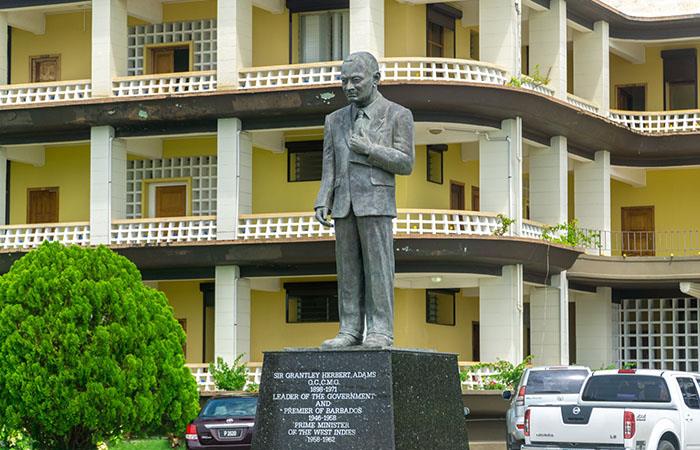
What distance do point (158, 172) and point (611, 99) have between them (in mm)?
15742

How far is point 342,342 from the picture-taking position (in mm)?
16766

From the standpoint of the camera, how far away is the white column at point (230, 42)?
41312 mm

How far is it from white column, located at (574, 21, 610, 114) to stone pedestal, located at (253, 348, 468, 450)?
3151 centimetres

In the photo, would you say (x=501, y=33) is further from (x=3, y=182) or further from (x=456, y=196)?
(x=3, y=182)

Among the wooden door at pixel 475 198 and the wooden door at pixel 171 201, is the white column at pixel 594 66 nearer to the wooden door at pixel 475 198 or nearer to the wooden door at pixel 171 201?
the wooden door at pixel 475 198

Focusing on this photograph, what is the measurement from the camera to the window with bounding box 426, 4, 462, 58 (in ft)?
143

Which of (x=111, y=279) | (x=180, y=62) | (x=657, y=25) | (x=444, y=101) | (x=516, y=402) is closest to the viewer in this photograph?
(x=111, y=279)

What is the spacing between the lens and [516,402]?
32.0 metres

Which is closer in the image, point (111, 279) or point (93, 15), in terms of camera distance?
point (111, 279)

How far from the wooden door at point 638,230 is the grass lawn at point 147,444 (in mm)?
18938

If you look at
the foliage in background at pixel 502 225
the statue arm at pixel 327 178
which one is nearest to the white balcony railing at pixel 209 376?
the foliage in background at pixel 502 225

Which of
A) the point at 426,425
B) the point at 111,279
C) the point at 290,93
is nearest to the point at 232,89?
the point at 290,93

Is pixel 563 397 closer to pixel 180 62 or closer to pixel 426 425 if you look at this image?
pixel 426 425

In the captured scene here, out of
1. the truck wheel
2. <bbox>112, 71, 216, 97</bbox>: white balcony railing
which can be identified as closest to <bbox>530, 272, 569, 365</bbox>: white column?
<bbox>112, 71, 216, 97</bbox>: white balcony railing
